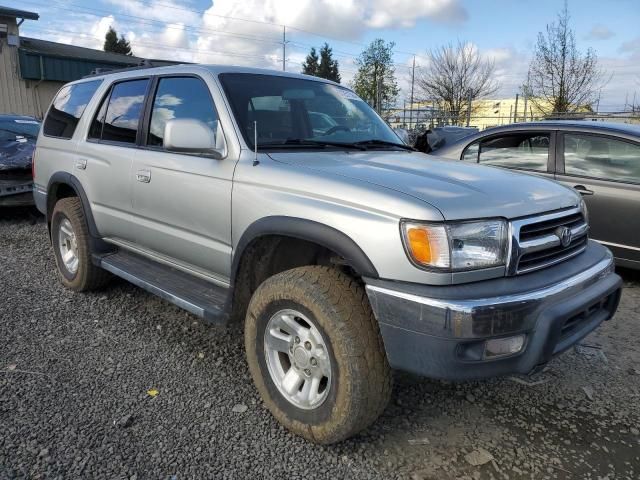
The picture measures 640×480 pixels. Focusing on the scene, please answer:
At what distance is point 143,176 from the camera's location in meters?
3.59

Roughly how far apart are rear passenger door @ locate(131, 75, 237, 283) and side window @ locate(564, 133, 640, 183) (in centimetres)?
377

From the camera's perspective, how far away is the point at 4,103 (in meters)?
23.8

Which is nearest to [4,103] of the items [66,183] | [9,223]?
[9,223]

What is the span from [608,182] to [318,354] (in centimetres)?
375

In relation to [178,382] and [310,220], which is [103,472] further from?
[310,220]

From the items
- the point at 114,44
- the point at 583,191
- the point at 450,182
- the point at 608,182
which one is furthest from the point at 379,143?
the point at 114,44

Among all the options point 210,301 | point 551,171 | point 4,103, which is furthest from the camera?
point 4,103

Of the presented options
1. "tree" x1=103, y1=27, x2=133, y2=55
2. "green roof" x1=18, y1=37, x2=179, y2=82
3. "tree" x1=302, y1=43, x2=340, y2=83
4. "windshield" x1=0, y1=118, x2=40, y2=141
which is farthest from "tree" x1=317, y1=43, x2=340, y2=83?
"windshield" x1=0, y1=118, x2=40, y2=141

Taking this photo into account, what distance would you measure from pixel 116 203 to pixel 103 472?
2.14 m

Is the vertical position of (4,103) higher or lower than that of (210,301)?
higher

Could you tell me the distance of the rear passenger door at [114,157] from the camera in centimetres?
382

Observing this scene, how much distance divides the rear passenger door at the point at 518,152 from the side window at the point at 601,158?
0.18 m

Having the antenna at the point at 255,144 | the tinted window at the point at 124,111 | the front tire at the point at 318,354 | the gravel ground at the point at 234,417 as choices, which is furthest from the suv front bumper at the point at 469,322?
the tinted window at the point at 124,111

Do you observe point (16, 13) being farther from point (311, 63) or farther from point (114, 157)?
point (311, 63)
